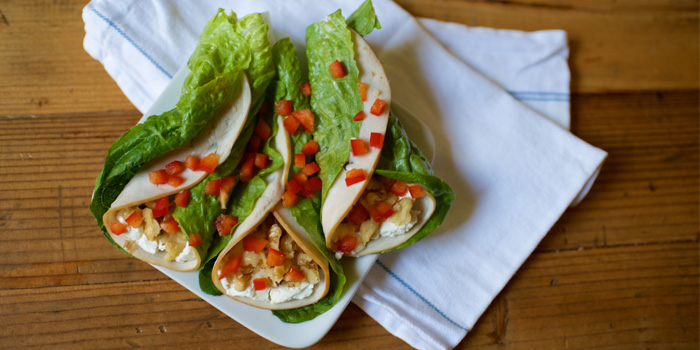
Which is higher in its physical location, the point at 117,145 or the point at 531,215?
the point at 117,145

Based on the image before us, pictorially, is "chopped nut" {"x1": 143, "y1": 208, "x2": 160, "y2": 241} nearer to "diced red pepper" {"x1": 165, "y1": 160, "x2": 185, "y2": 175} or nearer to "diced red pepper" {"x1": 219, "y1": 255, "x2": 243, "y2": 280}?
"diced red pepper" {"x1": 165, "y1": 160, "x2": 185, "y2": 175}

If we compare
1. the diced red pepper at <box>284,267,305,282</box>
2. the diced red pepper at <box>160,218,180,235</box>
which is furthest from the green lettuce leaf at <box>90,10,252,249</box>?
the diced red pepper at <box>284,267,305,282</box>

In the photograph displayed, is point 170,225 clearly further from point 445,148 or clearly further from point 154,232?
point 445,148

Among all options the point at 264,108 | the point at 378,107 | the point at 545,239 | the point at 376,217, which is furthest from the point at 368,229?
the point at 545,239

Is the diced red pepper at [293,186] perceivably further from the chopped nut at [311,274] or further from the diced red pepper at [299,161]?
the chopped nut at [311,274]

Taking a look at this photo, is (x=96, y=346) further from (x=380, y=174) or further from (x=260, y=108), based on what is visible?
(x=380, y=174)

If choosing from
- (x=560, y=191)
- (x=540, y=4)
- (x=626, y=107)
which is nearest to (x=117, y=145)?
(x=560, y=191)
